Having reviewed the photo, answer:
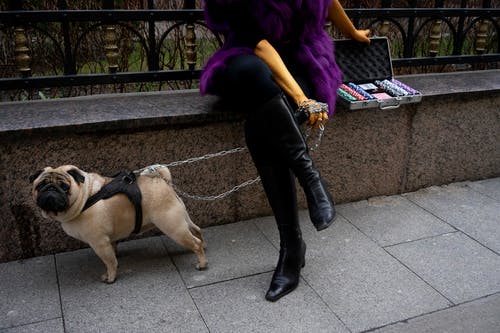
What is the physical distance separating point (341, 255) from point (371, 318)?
61cm

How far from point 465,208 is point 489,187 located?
1.72ft

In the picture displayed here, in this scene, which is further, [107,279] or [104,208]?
[107,279]

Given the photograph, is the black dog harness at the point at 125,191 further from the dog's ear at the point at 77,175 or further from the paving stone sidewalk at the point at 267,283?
the paving stone sidewalk at the point at 267,283

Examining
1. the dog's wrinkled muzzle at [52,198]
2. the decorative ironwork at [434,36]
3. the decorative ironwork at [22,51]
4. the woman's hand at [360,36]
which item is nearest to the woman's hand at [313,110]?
the woman's hand at [360,36]

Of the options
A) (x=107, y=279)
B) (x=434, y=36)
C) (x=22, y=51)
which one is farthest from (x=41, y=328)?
(x=434, y=36)

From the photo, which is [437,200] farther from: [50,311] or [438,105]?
[50,311]

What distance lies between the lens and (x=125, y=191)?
2.63 metres

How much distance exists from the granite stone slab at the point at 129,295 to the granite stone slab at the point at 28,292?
6cm

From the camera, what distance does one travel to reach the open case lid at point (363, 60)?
11.5ft

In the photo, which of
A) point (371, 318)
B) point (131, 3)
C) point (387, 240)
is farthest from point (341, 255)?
point (131, 3)

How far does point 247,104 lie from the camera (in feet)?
8.89

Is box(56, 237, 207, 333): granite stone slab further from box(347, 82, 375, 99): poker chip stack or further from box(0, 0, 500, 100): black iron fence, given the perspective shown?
box(347, 82, 375, 99): poker chip stack

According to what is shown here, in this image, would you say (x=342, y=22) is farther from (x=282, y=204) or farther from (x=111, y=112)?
(x=111, y=112)

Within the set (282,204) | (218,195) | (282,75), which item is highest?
(282,75)
